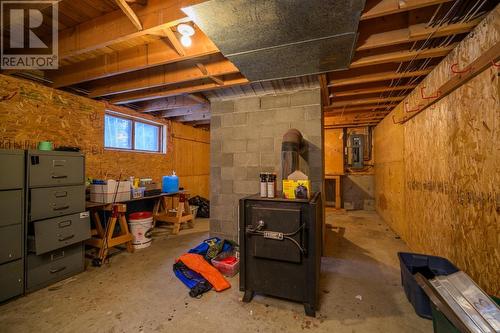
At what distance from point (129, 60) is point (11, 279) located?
93.2 inches

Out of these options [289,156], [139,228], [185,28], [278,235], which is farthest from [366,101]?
[139,228]

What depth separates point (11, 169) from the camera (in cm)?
195

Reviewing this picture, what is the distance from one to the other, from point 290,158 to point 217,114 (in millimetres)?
1475

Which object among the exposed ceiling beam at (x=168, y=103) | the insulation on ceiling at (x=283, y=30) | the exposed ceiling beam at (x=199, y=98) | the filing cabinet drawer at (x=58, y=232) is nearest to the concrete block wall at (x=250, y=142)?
the exposed ceiling beam at (x=199, y=98)

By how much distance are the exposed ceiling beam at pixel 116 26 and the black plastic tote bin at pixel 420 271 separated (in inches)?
105

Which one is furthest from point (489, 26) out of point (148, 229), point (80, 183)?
point (148, 229)

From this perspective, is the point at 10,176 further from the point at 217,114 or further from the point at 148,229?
the point at 217,114

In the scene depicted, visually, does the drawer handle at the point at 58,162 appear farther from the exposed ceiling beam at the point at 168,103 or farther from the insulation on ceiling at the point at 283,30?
the insulation on ceiling at the point at 283,30

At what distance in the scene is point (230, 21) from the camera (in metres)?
1.44

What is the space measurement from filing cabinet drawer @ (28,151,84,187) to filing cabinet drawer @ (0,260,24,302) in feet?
2.38

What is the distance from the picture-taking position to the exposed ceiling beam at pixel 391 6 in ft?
4.77

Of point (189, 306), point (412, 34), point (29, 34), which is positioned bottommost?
point (189, 306)

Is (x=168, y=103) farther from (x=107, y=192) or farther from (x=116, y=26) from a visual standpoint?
(x=116, y=26)

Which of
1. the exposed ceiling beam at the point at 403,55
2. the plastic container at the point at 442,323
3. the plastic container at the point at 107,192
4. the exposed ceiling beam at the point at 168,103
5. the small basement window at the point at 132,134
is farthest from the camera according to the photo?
the small basement window at the point at 132,134
